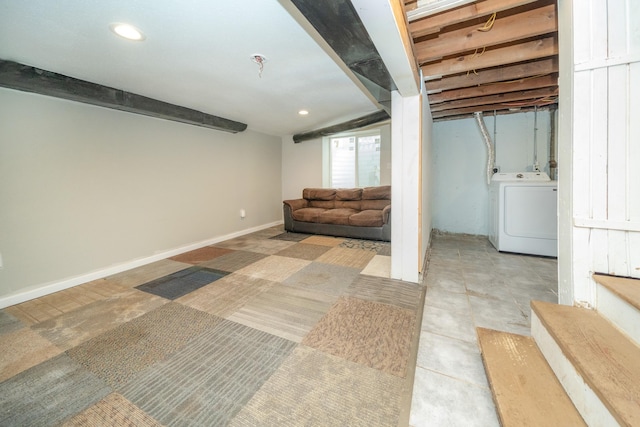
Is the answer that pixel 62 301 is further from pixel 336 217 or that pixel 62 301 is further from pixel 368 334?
pixel 336 217

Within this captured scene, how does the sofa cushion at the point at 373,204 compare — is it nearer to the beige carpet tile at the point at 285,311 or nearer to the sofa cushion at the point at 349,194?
the sofa cushion at the point at 349,194

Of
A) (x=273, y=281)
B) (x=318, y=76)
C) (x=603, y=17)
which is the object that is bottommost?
(x=273, y=281)

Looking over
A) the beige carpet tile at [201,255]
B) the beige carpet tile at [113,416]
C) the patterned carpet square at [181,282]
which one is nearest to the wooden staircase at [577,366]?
the beige carpet tile at [113,416]

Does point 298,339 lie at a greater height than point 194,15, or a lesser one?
lesser

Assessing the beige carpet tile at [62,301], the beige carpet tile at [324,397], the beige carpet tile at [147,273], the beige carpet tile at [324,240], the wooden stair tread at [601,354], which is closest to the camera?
the wooden stair tread at [601,354]

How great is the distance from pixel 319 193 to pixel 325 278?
292 centimetres

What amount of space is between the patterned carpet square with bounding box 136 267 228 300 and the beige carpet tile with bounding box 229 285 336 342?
0.74 meters

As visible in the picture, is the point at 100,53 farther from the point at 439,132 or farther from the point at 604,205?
the point at 439,132

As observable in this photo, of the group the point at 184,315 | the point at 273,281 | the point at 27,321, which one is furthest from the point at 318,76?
the point at 27,321

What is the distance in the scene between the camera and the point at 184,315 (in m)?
1.80

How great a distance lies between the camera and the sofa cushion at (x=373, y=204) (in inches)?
176

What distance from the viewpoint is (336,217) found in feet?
14.1

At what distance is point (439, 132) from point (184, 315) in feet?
15.7

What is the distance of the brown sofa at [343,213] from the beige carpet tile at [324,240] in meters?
0.13
